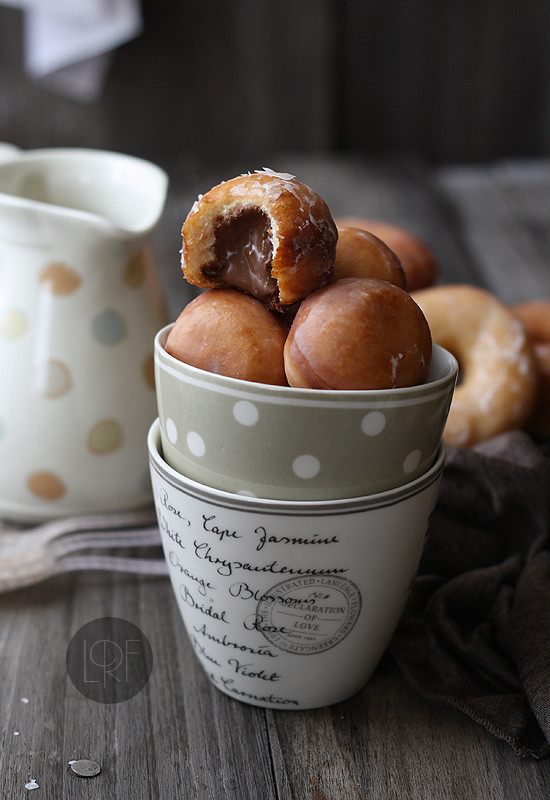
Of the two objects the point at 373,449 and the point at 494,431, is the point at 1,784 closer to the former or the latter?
the point at 373,449

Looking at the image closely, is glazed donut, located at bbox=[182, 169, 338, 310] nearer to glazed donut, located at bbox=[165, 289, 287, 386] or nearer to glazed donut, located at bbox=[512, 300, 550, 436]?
glazed donut, located at bbox=[165, 289, 287, 386]

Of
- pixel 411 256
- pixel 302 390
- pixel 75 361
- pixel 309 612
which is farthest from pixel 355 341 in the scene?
pixel 411 256

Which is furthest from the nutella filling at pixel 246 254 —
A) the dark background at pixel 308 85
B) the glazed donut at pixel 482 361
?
the dark background at pixel 308 85

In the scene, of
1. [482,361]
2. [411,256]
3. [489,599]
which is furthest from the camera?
[411,256]

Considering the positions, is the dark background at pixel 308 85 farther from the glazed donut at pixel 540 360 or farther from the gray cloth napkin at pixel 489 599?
the gray cloth napkin at pixel 489 599

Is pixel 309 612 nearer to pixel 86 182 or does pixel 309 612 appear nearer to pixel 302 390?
pixel 302 390

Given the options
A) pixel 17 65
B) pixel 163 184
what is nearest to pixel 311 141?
pixel 17 65
